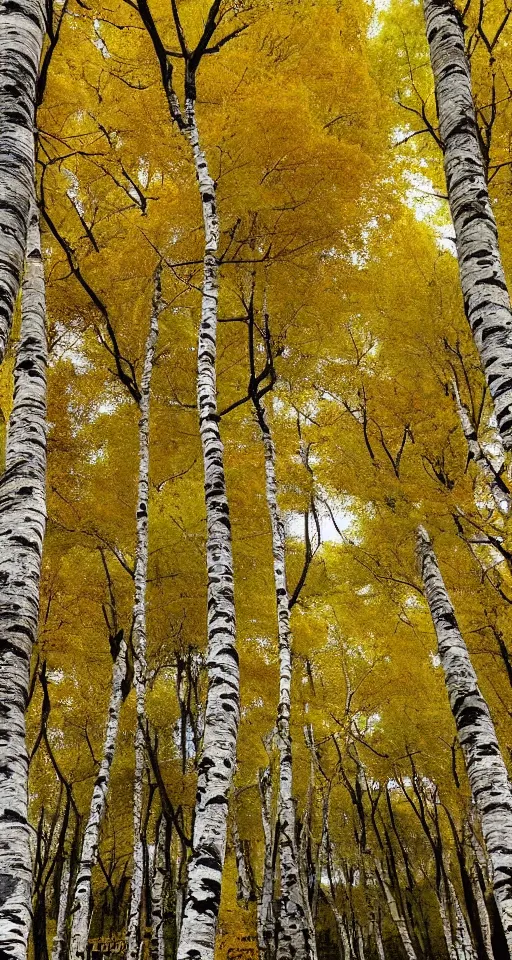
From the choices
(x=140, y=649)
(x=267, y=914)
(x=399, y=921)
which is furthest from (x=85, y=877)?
(x=399, y=921)

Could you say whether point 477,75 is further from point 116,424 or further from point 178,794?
point 178,794

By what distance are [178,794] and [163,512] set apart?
6063mm

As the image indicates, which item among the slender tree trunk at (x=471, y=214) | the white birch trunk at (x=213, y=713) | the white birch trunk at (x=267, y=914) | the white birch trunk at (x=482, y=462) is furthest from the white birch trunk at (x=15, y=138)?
the white birch trunk at (x=267, y=914)

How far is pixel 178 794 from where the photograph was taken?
13.0 metres

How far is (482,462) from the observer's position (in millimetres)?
7039

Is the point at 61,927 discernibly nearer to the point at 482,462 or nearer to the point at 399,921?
the point at 399,921

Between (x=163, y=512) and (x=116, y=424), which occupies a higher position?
(x=116, y=424)

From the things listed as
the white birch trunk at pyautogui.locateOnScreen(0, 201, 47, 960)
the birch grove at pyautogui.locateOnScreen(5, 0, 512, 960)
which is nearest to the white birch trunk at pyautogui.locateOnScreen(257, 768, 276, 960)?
the birch grove at pyautogui.locateOnScreen(5, 0, 512, 960)

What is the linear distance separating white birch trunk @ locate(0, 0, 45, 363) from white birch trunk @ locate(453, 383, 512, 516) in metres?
4.98

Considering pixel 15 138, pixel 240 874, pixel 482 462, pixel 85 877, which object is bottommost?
pixel 85 877

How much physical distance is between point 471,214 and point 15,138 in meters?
2.59

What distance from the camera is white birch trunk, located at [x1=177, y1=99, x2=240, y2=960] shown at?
3.32 m

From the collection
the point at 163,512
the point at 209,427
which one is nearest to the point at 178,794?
the point at 163,512

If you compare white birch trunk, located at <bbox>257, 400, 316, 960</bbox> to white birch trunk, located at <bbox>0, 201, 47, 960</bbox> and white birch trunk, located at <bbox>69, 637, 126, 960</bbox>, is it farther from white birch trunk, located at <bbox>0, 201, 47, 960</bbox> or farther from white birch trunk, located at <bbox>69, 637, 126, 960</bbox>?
white birch trunk, located at <bbox>0, 201, 47, 960</bbox>
